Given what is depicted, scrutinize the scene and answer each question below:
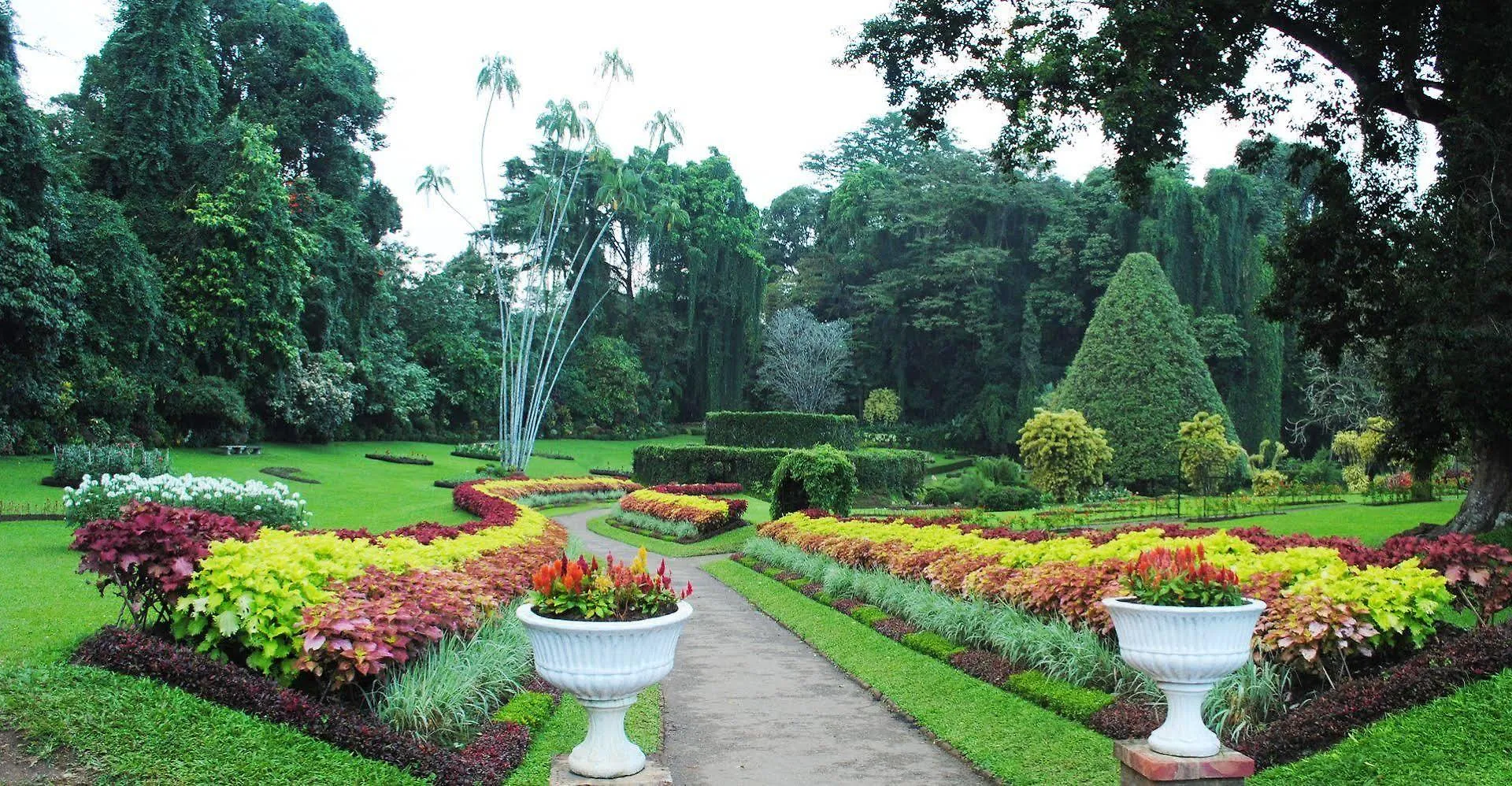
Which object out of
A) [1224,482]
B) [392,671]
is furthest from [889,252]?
[392,671]

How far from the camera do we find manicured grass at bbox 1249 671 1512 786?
4.52m

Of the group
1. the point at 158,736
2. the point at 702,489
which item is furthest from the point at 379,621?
the point at 702,489

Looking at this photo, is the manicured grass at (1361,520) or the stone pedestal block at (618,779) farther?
the manicured grass at (1361,520)

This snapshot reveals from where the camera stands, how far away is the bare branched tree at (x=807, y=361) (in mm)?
48062

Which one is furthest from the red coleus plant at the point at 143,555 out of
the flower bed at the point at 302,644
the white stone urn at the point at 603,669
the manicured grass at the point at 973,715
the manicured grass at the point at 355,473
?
the manicured grass at the point at 355,473

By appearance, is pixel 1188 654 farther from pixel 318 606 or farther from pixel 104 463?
pixel 104 463

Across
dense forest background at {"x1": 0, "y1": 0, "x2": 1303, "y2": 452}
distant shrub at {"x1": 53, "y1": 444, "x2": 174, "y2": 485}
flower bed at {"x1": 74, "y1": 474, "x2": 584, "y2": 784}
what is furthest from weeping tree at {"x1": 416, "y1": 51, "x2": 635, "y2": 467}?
flower bed at {"x1": 74, "y1": 474, "x2": 584, "y2": 784}

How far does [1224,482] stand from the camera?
28750 mm

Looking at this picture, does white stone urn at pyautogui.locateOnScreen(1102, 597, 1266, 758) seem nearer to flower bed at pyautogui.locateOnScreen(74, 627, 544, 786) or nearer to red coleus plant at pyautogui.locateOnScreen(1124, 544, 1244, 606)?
red coleus plant at pyautogui.locateOnScreen(1124, 544, 1244, 606)

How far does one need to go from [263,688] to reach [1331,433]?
40.9 metres

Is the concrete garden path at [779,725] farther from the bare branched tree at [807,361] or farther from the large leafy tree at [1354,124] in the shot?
the bare branched tree at [807,361]

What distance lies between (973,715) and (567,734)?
2449 mm

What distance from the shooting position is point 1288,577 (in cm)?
639

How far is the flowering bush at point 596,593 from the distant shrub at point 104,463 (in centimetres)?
1442
